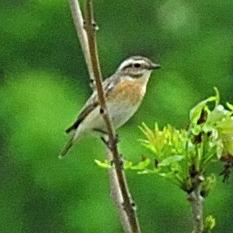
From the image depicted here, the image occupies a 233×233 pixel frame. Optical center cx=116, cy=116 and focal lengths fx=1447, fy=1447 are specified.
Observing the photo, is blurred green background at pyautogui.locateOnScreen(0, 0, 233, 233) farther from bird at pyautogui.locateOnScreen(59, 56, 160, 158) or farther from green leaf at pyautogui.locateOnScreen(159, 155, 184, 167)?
green leaf at pyautogui.locateOnScreen(159, 155, 184, 167)

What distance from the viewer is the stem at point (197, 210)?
1921 mm

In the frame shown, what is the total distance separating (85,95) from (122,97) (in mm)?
5319

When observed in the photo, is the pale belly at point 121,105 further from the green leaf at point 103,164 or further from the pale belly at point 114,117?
the green leaf at point 103,164

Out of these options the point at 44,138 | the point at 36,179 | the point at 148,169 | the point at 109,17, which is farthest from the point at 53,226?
the point at 148,169

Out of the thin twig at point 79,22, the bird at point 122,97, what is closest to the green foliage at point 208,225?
the thin twig at point 79,22

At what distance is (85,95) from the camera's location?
9266 mm

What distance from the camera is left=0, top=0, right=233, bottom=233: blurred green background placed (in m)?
8.97

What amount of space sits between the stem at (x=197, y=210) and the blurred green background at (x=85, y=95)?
628 centimetres

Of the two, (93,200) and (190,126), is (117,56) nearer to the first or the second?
(93,200)

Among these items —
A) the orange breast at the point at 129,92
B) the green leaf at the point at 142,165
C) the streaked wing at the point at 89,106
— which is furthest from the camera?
the orange breast at the point at 129,92

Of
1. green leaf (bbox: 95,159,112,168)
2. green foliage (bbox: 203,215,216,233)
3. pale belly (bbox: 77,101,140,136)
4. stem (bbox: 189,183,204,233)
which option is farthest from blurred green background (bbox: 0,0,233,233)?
stem (bbox: 189,183,204,233)

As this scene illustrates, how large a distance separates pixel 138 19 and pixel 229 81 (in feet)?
4.09

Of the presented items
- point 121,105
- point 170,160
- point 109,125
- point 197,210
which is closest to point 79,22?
point 109,125

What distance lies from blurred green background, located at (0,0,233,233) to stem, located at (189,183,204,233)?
6.28 meters
